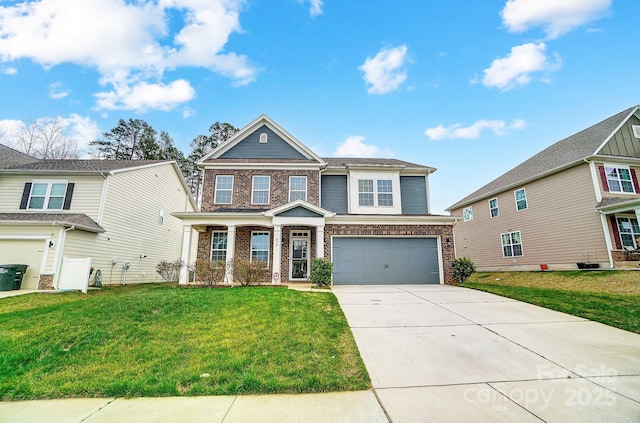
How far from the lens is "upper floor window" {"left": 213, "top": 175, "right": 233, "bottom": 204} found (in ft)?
47.0

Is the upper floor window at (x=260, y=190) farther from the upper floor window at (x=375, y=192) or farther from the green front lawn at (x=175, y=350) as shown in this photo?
the green front lawn at (x=175, y=350)

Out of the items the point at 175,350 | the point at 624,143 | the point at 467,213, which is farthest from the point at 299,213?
the point at 624,143

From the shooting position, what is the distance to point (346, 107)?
16734 millimetres

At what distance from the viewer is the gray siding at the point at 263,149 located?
14.9 meters

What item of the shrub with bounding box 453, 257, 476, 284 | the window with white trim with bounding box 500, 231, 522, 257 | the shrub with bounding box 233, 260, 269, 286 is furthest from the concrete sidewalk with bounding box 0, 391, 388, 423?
the window with white trim with bounding box 500, 231, 522, 257

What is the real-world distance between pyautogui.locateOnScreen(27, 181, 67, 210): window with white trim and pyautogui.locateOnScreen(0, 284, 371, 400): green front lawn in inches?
343

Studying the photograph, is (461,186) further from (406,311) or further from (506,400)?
(506,400)

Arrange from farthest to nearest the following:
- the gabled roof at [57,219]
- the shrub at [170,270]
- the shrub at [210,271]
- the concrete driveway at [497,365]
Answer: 1. the shrub at [170,270]
2. the shrub at [210,271]
3. the gabled roof at [57,219]
4. the concrete driveway at [497,365]

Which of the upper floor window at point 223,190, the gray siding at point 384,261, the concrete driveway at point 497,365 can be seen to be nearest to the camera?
the concrete driveway at point 497,365

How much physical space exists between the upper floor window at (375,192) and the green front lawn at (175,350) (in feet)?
27.7

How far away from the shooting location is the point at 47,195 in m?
13.2

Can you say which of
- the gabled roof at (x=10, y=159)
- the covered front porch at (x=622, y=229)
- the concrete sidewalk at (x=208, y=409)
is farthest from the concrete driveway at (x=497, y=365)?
the gabled roof at (x=10, y=159)

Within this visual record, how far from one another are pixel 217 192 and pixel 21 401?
38.7 ft

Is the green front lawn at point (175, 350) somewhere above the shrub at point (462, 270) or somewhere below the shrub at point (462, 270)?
below
